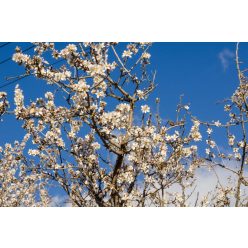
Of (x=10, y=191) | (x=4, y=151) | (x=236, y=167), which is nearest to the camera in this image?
(x=236, y=167)

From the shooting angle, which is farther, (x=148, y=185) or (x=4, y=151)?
(x=4, y=151)

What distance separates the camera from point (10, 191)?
517cm
